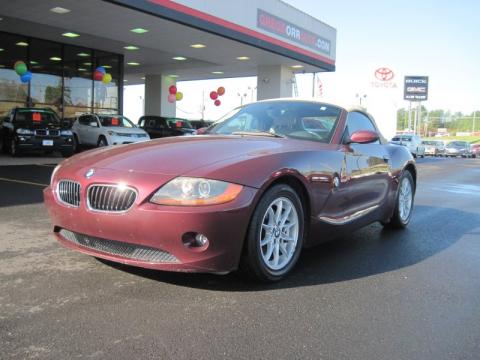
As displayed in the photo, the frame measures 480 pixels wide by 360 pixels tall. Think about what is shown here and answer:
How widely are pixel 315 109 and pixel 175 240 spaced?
2.37 meters

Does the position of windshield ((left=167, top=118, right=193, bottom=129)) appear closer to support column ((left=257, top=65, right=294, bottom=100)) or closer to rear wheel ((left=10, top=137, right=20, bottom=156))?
support column ((left=257, top=65, right=294, bottom=100))

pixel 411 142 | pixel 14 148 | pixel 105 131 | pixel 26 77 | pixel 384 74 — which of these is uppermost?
pixel 384 74

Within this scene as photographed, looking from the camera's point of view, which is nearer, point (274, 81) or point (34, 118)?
point (34, 118)

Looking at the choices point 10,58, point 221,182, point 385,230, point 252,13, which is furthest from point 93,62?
point 221,182

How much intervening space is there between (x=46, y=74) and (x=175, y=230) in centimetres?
1973

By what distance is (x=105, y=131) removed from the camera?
17.6 meters

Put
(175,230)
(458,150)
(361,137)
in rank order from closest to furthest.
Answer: (175,230), (361,137), (458,150)

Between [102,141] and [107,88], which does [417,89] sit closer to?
[107,88]

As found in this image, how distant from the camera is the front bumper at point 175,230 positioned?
3162 millimetres

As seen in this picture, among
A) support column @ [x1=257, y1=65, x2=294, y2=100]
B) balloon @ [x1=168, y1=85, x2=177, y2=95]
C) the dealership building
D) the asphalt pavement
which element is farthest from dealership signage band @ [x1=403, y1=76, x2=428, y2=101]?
the asphalt pavement

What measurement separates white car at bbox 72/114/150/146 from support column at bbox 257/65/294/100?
25.7 feet

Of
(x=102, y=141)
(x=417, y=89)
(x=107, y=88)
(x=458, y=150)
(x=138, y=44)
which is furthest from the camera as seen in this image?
(x=417, y=89)

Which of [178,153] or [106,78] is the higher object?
[106,78]

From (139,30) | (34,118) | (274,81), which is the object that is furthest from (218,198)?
(274,81)
